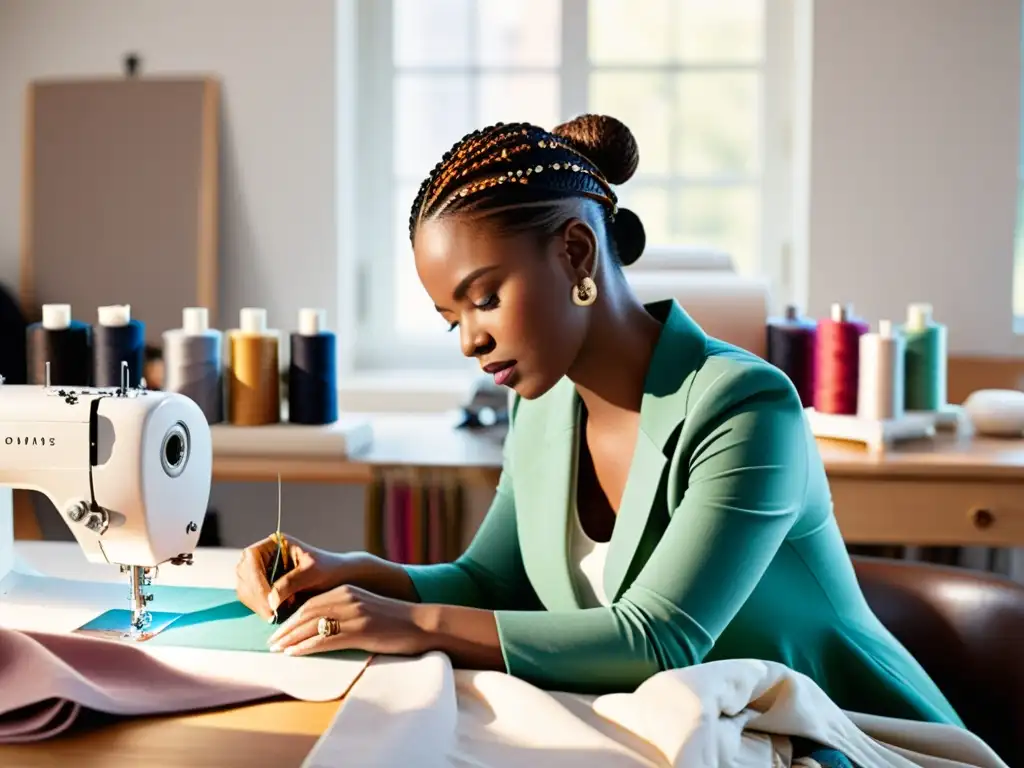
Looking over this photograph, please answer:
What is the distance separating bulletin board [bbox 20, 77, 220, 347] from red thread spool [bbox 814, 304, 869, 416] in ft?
5.49

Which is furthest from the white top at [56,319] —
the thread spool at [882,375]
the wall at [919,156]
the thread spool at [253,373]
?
the wall at [919,156]

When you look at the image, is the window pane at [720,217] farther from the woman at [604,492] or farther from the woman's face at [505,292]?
the woman's face at [505,292]

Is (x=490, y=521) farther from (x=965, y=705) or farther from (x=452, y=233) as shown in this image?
(x=965, y=705)

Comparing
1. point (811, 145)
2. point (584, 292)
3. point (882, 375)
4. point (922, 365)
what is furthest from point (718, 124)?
point (584, 292)

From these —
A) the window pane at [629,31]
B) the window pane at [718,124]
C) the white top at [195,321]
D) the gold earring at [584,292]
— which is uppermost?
the window pane at [629,31]

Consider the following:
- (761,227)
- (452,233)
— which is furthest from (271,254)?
(452,233)

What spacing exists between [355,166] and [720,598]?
2.56 meters

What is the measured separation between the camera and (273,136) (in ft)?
11.2

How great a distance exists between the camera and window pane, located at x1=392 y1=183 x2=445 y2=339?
11.9 ft

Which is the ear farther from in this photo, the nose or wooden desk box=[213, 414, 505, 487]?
wooden desk box=[213, 414, 505, 487]

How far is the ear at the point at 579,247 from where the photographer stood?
4.35 feet

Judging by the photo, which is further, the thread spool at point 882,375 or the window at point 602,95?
the window at point 602,95

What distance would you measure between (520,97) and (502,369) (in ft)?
7.70

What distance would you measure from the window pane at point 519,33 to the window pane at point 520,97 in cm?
4
